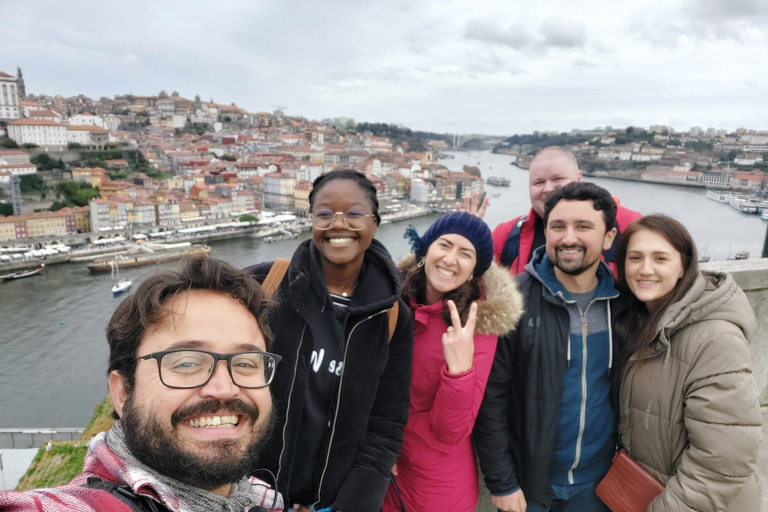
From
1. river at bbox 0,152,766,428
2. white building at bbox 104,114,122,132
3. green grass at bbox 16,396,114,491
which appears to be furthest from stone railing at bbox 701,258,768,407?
white building at bbox 104,114,122,132

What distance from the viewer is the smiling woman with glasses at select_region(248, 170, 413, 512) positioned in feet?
2.08

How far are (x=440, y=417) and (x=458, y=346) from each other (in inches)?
4.3

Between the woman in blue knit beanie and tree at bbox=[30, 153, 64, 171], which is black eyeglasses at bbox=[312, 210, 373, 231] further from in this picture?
tree at bbox=[30, 153, 64, 171]

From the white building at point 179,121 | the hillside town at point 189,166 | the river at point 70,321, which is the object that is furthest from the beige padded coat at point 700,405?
the white building at point 179,121

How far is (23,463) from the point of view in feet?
15.0

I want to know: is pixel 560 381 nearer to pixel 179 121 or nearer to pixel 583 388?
pixel 583 388

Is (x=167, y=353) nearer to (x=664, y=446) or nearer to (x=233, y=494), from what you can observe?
(x=233, y=494)

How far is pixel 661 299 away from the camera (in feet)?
2.38

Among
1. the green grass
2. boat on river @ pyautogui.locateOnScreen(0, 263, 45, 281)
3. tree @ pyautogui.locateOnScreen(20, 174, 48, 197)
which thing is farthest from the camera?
tree @ pyautogui.locateOnScreen(20, 174, 48, 197)

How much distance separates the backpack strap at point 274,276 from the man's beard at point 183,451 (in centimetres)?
22

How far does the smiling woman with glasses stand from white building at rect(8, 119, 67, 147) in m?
27.3

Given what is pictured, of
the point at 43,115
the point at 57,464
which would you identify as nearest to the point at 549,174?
the point at 57,464

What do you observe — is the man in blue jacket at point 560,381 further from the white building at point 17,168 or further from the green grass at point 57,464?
the white building at point 17,168

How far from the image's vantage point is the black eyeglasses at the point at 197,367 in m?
0.44
